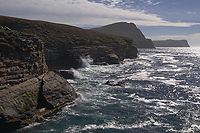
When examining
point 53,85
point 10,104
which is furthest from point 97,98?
point 10,104

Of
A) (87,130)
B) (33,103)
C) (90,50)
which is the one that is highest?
(90,50)

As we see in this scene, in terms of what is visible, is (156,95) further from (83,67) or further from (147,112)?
(83,67)

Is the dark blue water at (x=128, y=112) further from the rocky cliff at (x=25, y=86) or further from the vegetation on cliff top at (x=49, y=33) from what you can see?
the vegetation on cliff top at (x=49, y=33)

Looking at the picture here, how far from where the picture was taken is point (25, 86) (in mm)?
24328

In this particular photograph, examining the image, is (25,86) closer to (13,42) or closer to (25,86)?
(25,86)

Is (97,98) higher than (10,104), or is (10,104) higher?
(10,104)

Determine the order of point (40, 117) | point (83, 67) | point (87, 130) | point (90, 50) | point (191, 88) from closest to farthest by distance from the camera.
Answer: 1. point (87, 130)
2. point (40, 117)
3. point (191, 88)
4. point (83, 67)
5. point (90, 50)

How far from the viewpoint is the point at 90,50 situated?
268ft

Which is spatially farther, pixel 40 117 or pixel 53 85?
pixel 53 85

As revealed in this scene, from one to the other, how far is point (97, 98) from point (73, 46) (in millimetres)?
47311

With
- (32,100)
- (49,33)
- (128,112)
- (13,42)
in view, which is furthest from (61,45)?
(128,112)

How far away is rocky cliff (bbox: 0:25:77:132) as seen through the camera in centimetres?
2083

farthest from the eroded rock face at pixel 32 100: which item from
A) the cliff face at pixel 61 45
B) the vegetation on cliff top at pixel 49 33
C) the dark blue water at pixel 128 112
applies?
the vegetation on cliff top at pixel 49 33

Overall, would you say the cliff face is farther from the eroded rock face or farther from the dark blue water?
the eroded rock face
